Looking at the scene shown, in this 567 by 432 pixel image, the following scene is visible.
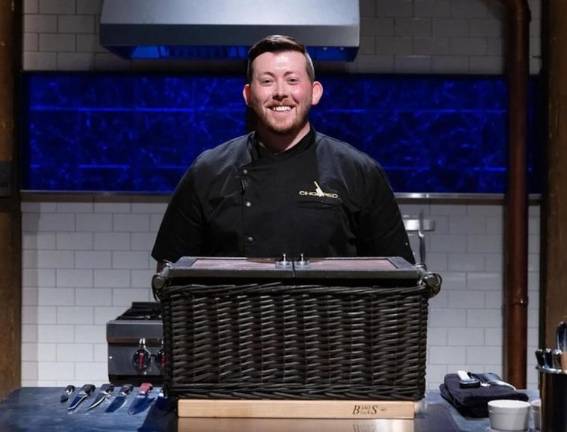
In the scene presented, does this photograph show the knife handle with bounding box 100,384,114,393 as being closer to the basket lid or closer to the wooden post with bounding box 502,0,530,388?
the basket lid

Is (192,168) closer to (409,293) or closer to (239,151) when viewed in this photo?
Result: (239,151)

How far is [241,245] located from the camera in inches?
108

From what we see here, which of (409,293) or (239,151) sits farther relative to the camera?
(239,151)

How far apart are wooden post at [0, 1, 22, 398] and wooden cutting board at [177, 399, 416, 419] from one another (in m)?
4.06

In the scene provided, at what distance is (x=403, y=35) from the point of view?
243 inches

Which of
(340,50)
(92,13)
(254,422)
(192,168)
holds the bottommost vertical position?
(254,422)

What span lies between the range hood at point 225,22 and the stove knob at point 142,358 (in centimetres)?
132

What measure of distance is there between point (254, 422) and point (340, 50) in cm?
294

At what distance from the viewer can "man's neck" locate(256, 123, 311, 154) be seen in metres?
2.70

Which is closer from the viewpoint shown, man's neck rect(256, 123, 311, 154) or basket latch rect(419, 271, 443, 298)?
basket latch rect(419, 271, 443, 298)

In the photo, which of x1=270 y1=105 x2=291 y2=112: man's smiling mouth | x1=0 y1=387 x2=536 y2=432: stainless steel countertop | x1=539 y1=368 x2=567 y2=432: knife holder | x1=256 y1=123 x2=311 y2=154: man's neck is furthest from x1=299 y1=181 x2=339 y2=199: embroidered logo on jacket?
x1=539 y1=368 x2=567 y2=432: knife holder

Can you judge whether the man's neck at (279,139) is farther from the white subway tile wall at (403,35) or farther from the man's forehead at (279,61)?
the white subway tile wall at (403,35)

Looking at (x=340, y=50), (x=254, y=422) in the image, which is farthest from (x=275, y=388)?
(x=340, y=50)

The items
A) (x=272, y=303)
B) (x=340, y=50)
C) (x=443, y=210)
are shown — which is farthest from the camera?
(x=443, y=210)
